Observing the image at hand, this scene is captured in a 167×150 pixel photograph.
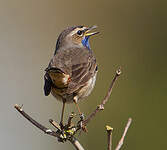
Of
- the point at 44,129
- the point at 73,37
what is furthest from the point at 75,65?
the point at 44,129

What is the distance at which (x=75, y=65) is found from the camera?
6.93m

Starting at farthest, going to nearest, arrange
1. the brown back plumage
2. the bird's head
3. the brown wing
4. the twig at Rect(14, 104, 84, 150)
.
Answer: the bird's head < the brown wing < the brown back plumage < the twig at Rect(14, 104, 84, 150)

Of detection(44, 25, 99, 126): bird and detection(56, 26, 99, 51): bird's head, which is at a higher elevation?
detection(56, 26, 99, 51): bird's head

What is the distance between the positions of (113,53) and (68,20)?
7.08 ft

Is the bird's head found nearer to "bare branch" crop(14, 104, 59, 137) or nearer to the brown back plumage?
the brown back plumage

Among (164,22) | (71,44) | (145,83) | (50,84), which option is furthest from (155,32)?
(50,84)

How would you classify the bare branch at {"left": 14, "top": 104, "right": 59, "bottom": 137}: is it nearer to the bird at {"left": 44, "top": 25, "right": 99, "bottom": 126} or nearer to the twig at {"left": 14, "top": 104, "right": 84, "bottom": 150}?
the twig at {"left": 14, "top": 104, "right": 84, "bottom": 150}

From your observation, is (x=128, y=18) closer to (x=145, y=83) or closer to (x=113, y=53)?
(x=113, y=53)

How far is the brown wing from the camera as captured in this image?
6477 mm

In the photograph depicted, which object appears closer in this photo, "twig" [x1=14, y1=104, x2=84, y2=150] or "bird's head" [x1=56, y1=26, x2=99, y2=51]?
"twig" [x1=14, y1=104, x2=84, y2=150]

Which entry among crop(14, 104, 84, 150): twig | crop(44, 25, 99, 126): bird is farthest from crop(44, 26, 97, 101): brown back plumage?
crop(14, 104, 84, 150): twig

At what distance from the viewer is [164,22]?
11750 millimetres

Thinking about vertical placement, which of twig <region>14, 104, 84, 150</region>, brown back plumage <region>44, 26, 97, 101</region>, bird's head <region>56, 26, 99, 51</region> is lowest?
twig <region>14, 104, 84, 150</region>

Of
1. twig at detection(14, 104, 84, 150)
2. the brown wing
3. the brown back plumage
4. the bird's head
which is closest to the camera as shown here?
twig at detection(14, 104, 84, 150)
